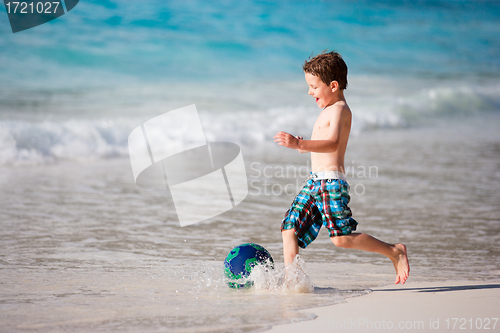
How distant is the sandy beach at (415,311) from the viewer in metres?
2.21

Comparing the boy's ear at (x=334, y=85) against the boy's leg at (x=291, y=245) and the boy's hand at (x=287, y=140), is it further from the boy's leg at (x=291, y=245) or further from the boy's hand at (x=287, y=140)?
the boy's leg at (x=291, y=245)

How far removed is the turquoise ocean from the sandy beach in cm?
16

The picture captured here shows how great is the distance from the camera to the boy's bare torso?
9.54ft

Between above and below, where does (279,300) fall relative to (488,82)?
above

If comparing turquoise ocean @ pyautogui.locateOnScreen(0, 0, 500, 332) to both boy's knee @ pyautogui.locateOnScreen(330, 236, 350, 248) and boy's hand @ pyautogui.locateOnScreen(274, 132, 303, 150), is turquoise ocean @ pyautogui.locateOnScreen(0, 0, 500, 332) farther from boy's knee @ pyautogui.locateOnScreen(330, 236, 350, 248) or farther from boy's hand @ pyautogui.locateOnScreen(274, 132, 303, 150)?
boy's hand @ pyautogui.locateOnScreen(274, 132, 303, 150)

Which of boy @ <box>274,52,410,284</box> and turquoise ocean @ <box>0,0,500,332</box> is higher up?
boy @ <box>274,52,410,284</box>

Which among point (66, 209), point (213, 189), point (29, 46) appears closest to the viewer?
point (66, 209)

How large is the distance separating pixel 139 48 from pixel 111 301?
19.2 m

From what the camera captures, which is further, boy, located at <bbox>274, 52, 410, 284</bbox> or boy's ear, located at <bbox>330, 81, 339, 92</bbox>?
boy's ear, located at <bbox>330, 81, 339, 92</bbox>

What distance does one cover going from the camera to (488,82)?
2516 cm

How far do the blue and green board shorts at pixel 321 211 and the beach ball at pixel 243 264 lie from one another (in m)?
0.22

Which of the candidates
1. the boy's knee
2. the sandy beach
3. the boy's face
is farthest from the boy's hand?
the sandy beach

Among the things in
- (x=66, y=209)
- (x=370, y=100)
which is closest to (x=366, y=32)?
(x=370, y=100)

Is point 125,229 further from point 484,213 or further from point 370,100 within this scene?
point 370,100
